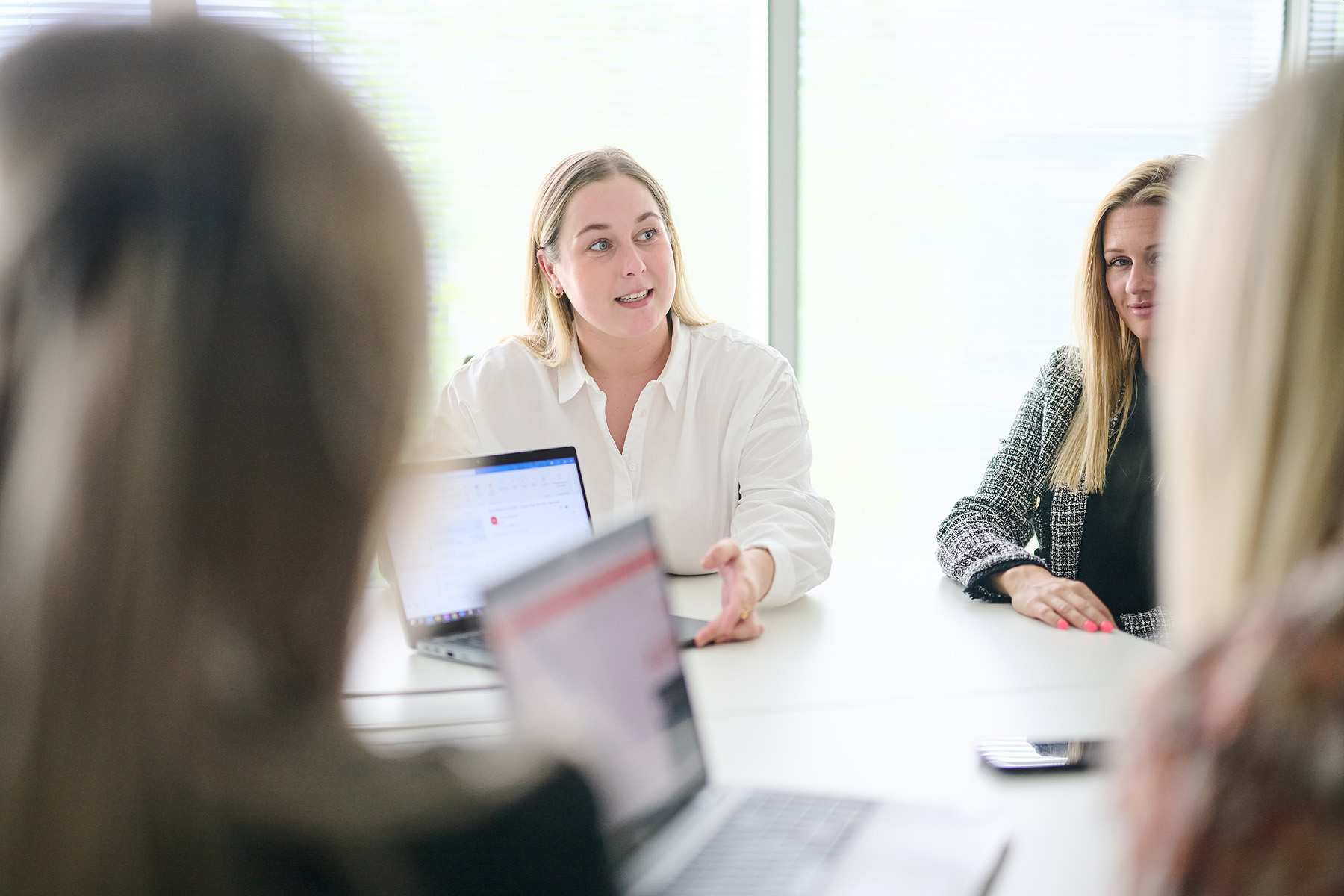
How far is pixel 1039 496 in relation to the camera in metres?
2.27

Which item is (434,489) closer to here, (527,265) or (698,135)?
(527,265)

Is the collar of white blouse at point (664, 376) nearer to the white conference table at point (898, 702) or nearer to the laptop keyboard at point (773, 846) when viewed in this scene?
the white conference table at point (898, 702)

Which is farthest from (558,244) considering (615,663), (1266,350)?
(1266,350)

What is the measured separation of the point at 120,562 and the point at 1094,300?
2.26 metres

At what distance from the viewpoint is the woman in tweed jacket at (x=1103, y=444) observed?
2229mm

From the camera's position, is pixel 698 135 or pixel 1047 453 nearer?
pixel 1047 453

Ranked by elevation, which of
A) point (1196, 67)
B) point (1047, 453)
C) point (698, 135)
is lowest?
point (1047, 453)

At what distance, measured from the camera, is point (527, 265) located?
8.02 ft

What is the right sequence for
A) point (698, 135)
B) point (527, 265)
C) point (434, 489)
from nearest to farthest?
point (434, 489) < point (527, 265) < point (698, 135)

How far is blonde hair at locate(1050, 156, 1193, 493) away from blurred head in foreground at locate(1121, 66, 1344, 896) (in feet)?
4.81

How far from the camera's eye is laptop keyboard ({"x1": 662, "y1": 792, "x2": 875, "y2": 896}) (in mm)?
902

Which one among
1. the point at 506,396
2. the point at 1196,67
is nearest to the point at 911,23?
the point at 1196,67

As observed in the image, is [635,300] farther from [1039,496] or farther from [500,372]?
[1039,496]

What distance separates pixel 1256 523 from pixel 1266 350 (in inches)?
4.6
